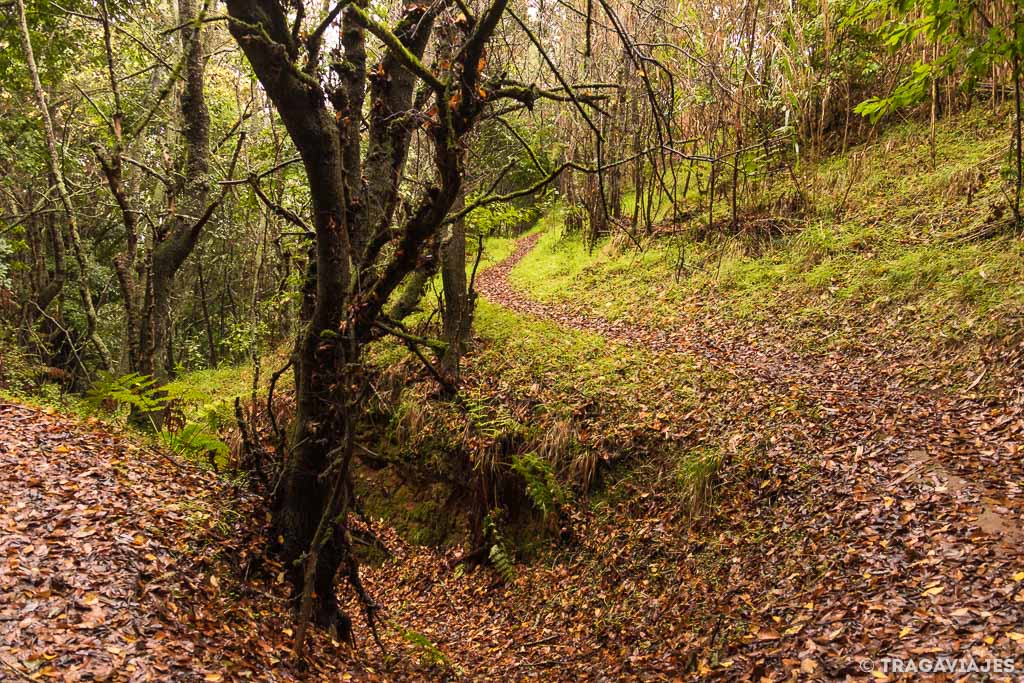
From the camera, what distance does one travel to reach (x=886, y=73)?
40.2 ft

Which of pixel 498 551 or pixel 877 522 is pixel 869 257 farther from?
pixel 498 551

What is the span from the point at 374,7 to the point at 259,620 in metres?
5.07

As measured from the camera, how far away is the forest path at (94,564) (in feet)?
10.3

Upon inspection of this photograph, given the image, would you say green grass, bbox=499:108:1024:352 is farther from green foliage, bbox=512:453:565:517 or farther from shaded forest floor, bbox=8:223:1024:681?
green foliage, bbox=512:453:565:517

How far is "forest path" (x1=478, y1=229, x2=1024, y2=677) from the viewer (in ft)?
12.9

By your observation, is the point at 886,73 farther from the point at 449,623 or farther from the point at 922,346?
the point at 449,623

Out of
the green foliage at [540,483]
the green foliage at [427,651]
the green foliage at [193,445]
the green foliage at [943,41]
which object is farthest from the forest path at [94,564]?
the green foliage at [943,41]

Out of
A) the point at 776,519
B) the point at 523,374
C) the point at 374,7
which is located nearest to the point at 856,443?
the point at 776,519

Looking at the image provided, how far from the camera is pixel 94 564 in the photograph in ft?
12.3

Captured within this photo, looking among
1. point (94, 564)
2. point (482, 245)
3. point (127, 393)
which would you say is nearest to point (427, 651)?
point (94, 564)

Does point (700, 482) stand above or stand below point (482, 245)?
below

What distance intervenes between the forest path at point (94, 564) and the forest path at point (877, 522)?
3.86m

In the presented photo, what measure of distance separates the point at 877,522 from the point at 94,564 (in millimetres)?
5619

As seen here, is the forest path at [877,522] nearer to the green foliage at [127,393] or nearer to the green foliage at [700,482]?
the green foliage at [700,482]
